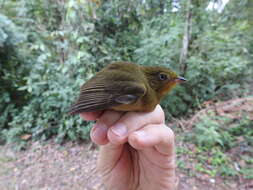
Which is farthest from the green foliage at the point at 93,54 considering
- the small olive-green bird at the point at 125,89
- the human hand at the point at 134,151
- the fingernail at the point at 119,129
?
the fingernail at the point at 119,129

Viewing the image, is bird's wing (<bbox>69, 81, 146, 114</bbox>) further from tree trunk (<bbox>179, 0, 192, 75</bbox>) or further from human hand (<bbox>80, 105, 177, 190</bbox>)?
tree trunk (<bbox>179, 0, 192, 75</bbox>)

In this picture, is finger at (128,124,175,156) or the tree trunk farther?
the tree trunk

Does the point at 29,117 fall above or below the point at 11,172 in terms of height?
above

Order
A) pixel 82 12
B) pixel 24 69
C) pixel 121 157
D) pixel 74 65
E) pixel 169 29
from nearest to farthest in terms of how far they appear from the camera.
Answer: pixel 121 157 → pixel 82 12 → pixel 74 65 → pixel 169 29 → pixel 24 69

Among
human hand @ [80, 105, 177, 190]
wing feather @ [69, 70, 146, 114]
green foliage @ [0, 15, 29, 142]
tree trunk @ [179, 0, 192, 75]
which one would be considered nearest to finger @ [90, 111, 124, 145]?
human hand @ [80, 105, 177, 190]

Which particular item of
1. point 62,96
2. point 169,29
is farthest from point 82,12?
point 169,29

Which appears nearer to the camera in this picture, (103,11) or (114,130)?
(114,130)

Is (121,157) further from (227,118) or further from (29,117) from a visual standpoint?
(29,117)
